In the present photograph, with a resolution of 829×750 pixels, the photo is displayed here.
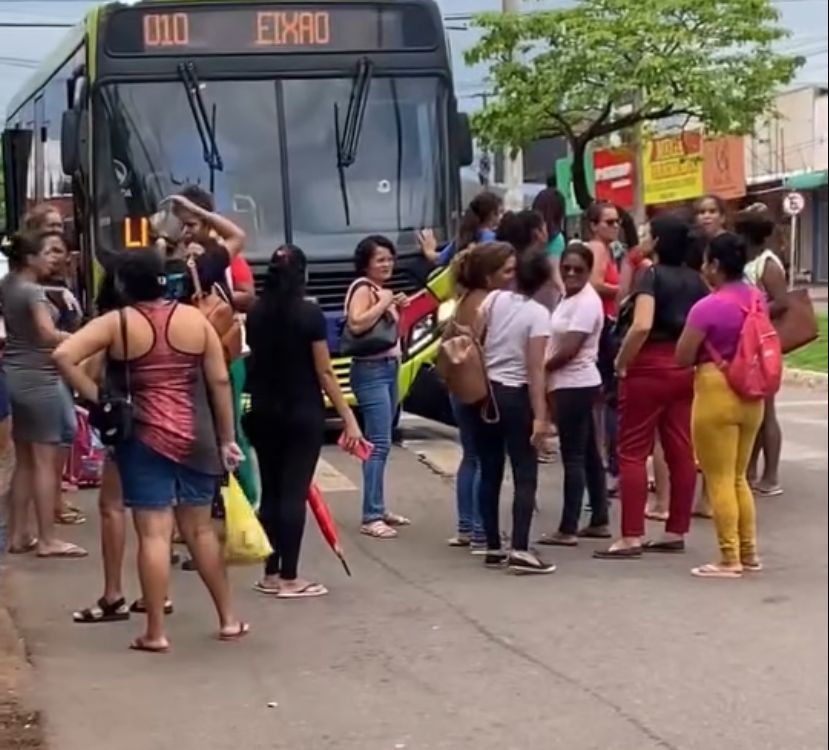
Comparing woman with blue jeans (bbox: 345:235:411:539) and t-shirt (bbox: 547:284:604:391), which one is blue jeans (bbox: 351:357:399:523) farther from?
t-shirt (bbox: 547:284:604:391)

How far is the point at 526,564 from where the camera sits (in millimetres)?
8367

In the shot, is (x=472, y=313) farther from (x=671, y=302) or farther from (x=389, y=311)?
(x=671, y=302)

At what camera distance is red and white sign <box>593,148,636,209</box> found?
17.8m

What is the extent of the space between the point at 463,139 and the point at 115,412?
22.7ft

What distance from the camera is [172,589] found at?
8211 mm

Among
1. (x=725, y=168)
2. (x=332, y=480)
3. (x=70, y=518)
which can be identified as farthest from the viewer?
(x=725, y=168)

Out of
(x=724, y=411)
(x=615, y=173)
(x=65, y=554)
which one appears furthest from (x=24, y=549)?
(x=615, y=173)

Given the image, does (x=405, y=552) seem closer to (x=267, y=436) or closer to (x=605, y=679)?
(x=267, y=436)

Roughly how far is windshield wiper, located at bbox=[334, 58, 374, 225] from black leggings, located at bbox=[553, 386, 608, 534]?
164 inches

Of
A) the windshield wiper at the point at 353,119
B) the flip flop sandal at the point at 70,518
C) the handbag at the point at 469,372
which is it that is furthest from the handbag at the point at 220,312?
the windshield wiper at the point at 353,119

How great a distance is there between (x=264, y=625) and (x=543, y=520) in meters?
2.90

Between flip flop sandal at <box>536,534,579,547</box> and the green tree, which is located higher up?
the green tree

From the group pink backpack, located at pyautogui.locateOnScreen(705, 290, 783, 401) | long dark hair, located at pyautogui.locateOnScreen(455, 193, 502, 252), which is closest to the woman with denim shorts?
pink backpack, located at pyautogui.locateOnScreen(705, 290, 783, 401)

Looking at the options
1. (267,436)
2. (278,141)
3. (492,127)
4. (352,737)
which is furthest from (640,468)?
(492,127)
